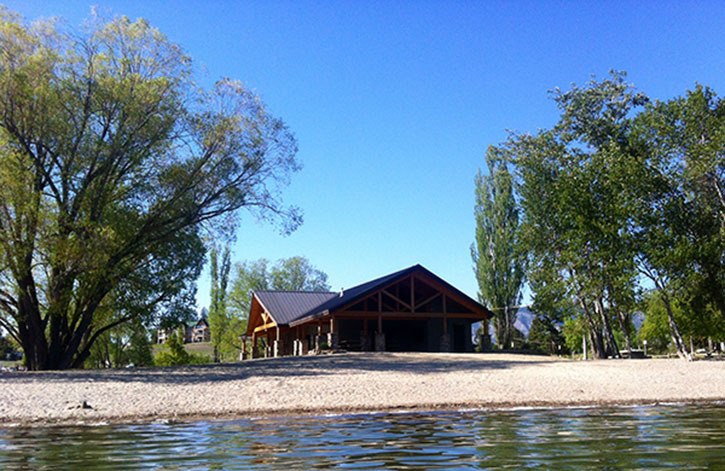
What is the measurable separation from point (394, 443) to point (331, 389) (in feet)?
24.0

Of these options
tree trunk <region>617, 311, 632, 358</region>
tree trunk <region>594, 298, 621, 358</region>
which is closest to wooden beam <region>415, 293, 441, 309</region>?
tree trunk <region>594, 298, 621, 358</region>

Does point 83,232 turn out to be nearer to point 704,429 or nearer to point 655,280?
point 704,429

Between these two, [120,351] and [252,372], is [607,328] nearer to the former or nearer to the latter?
[252,372]

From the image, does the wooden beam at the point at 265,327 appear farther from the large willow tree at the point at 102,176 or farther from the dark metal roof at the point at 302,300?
the large willow tree at the point at 102,176

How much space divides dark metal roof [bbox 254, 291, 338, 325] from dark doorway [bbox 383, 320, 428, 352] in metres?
6.20

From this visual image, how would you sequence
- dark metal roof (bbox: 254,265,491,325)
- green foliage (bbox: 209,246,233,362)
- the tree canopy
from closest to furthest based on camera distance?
1. the tree canopy
2. dark metal roof (bbox: 254,265,491,325)
3. green foliage (bbox: 209,246,233,362)

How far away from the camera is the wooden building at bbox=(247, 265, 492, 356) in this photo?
30.5m

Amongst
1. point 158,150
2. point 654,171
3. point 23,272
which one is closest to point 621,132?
point 654,171

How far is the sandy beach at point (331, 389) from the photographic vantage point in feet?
37.3

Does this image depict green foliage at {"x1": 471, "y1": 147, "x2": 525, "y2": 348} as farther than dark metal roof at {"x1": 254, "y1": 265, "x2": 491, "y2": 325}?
Yes

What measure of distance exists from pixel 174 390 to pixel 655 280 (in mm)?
18863

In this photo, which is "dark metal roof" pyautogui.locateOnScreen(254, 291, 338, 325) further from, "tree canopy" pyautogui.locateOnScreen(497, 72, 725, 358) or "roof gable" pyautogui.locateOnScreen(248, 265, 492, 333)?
"tree canopy" pyautogui.locateOnScreen(497, 72, 725, 358)

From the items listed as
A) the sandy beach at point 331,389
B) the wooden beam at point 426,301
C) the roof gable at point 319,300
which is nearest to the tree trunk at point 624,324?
the roof gable at point 319,300

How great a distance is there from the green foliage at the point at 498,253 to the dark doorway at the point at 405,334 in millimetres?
7361
